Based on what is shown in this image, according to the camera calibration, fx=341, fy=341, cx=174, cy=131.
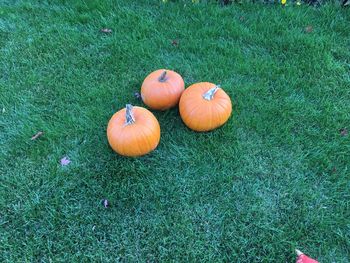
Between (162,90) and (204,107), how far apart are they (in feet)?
1.21

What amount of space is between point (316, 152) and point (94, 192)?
1714 millimetres

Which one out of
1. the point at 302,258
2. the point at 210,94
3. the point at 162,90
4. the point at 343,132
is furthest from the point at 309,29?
the point at 302,258

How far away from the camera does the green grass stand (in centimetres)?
226

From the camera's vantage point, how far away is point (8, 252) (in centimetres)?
220

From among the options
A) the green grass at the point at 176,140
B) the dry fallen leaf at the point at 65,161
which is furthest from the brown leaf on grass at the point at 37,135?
the dry fallen leaf at the point at 65,161

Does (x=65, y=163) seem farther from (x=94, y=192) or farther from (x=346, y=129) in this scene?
(x=346, y=129)

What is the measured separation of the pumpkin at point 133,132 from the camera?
240 cm

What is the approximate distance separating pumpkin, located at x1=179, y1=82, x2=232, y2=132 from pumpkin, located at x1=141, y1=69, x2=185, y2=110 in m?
0.09

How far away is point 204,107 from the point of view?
2553 millimetres

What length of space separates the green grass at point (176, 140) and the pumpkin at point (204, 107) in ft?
0.48

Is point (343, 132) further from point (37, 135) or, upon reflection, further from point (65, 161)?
point (37, 135)

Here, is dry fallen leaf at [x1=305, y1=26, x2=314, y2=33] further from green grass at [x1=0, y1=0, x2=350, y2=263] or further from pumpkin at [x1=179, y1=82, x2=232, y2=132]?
pumpkin at [x1=179, y1=82, x2=232, y2=132]

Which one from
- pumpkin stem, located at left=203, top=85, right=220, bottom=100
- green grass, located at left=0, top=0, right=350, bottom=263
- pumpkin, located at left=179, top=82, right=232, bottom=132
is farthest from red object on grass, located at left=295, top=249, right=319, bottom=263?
pumpkin stem, located at left=203, top=85, right=220, bottom=100

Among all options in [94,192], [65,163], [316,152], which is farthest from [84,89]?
[316,152]
